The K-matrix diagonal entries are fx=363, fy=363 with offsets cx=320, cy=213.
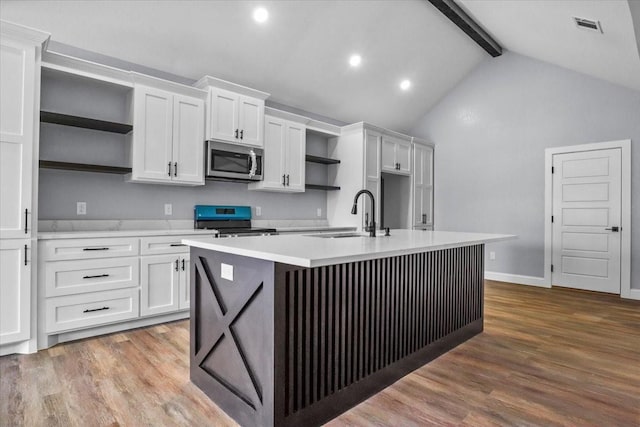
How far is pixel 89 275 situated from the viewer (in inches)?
118

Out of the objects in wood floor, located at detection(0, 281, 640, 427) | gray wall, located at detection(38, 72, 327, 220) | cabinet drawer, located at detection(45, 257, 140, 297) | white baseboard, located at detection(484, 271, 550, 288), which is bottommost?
wood floor, located at detection(0, 281, 640, 427)

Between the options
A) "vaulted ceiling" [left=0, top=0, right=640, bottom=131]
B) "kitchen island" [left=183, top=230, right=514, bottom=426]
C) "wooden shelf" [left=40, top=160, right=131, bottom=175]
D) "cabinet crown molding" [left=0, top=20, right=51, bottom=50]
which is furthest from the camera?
"vaulted ceiling" [left=0, top=0, right=640, bottom=131]

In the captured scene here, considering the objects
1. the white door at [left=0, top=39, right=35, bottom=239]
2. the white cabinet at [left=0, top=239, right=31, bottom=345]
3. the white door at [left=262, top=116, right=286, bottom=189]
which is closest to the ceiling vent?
the white door at [left=262, top=116, right=286, bottom=189]

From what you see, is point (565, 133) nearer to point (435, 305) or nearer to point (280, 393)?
point (435, 305)

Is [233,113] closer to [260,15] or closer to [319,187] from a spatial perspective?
[260,15]

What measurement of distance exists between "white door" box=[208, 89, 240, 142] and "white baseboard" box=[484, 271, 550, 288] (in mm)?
4476

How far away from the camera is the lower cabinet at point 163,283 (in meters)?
3.28

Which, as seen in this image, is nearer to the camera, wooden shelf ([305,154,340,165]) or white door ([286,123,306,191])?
white door ([286,123,306,191])

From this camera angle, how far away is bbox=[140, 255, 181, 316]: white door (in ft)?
10.8

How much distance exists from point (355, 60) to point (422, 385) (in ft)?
13.2

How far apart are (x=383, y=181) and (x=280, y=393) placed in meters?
5.31

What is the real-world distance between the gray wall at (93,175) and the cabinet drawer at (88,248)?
551 mm

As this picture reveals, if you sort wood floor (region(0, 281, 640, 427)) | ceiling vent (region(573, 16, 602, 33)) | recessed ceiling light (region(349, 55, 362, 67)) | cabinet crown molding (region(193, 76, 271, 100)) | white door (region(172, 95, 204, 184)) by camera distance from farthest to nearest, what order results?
recessed ceiling light (region(349, 55, 362, 67)), cabinet crown molding (region(193, 76, 271, 100)), white door (region(172, 95, 204, 184)), ceiling vent (region(573, 16, 602, 33)), wood floor (region(0, 281, 640, 427))

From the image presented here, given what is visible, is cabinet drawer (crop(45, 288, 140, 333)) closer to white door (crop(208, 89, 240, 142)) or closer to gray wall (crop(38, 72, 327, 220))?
gray wall (crop(38, 72, 327, 220))
